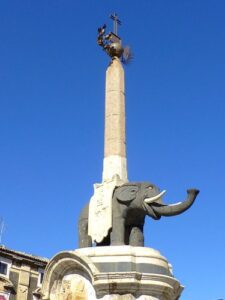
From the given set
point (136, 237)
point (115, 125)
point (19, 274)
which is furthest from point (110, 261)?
point (19, 274)

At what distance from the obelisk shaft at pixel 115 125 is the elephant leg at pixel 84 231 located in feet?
4.13

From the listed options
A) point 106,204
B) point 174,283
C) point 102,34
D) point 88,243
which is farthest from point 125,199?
point 102,34

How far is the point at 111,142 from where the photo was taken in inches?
662

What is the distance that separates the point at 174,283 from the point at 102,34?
9126 mm

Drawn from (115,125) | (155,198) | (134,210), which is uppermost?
(115,125)

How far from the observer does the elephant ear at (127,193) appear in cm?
1467

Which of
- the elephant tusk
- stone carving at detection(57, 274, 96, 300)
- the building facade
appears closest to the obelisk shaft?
the elephant tusk

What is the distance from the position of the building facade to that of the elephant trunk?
885 inches

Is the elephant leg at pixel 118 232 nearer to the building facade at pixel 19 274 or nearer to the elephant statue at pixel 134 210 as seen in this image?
the elephant statue at pixel 134 210

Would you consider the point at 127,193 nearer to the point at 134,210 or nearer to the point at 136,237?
the point at 134,210

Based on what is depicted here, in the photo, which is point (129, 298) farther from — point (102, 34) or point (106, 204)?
point (102, 34)

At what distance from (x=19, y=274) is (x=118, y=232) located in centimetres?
2319

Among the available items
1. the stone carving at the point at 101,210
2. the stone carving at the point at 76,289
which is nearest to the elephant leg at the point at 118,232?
the stone carving at the point at 101,210

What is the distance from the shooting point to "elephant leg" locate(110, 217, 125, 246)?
47.2 feet
